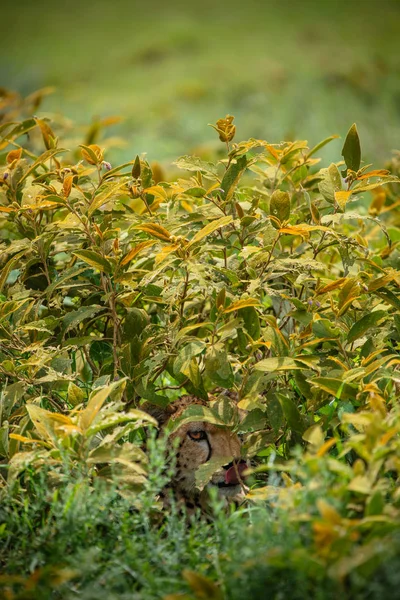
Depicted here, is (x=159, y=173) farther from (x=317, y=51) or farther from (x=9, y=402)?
(x=317, y=51)

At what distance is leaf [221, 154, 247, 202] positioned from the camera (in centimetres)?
213

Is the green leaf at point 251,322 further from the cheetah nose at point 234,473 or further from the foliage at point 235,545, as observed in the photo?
the foliage at point 235,545

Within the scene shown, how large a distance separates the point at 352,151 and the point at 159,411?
2.98 ft

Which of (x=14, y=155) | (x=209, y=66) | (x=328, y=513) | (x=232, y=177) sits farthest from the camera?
(x=209, y=66)

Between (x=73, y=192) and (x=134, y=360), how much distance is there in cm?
52

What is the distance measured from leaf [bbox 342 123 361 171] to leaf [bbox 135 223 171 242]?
0.57m

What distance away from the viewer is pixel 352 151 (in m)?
2.17

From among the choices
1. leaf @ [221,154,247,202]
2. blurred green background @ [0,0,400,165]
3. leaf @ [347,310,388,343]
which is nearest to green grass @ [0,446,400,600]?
leaf @ [347,310,388,343]

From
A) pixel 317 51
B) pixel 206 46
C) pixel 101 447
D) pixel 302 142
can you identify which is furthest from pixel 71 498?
pixel 206 46

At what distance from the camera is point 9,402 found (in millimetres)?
2080

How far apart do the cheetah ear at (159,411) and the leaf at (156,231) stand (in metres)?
0.49

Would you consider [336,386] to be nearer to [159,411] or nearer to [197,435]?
[197,435]

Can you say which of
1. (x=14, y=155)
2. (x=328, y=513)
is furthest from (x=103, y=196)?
(x=328, y=513)

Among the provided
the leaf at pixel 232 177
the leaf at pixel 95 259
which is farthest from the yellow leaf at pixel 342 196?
the leaf at pixel 95 259
